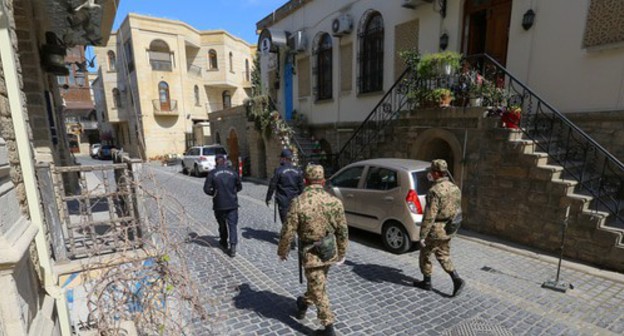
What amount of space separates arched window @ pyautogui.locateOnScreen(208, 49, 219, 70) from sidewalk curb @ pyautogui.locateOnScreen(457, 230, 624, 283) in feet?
88.4

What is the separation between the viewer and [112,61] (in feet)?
91.4

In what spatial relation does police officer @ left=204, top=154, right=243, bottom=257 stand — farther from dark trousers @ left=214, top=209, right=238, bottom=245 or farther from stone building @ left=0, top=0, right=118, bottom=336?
stone building @ left=0, top=0, right=118, bottom=336

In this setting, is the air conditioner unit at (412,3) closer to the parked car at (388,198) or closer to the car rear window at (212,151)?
the parked car at (388,198)

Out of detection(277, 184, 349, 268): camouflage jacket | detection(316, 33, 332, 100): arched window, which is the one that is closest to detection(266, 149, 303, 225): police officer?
detection(277, 184, 349, 268): camouflage jacket

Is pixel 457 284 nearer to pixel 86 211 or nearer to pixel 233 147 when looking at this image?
pixel 86 211

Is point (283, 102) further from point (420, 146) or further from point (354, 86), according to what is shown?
point (420, 146)

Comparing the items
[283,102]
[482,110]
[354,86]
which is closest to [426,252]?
[482,110]

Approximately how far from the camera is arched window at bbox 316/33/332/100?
39.3 ft

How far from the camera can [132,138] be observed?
28188mm

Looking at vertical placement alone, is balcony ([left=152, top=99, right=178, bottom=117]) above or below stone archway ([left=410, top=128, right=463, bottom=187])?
above

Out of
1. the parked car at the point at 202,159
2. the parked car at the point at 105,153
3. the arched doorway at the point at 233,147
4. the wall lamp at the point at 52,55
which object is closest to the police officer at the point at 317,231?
the wall lamp at the point at 52,55

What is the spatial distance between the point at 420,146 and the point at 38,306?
7233mm

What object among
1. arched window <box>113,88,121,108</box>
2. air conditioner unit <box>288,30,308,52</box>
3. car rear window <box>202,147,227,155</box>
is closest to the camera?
air conditioner unit <box>288,30,308,52</box>

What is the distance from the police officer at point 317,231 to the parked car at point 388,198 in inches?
91.6
